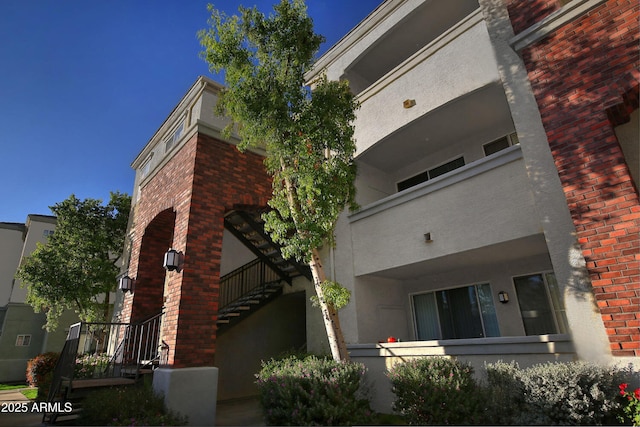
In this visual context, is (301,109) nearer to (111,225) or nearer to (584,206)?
(584,206)

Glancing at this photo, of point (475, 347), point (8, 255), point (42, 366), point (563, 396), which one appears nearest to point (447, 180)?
point (475, 347)

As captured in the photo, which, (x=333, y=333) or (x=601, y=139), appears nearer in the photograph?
(x=601, y=139)

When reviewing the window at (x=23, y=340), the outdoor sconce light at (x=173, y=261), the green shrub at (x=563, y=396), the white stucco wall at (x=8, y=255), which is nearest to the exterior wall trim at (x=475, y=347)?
the green shrub at (x=563, y=396)

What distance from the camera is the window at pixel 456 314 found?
856 centimetres

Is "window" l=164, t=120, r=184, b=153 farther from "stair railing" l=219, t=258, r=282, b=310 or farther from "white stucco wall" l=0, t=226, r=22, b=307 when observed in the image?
"white stucco wall" l=0, t=226, r=22, b=307

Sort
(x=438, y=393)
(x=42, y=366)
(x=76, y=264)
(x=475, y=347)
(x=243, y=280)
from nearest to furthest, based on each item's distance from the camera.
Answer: (x=438, y=393) < (x=475, y=347) < (x=243, y=280) < (x=42, y=366) < (x=76, y=264)

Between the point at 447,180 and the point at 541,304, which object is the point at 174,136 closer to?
the point at 447,180

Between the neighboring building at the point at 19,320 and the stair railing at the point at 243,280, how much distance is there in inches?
682

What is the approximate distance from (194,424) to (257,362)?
4.93 meters

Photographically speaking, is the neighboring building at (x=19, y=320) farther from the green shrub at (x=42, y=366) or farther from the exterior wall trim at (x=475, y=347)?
the exterior wall trim at (x=475, y=347)

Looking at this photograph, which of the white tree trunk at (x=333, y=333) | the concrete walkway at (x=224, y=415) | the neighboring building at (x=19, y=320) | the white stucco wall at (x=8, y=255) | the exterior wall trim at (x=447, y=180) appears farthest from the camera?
the white stucco wall at (x=8, y=255)

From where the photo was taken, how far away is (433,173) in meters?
10.4

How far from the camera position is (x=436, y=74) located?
8.89m

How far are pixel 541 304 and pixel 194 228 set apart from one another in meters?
8.02
